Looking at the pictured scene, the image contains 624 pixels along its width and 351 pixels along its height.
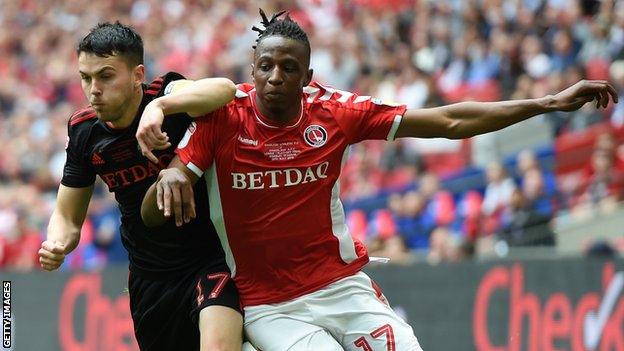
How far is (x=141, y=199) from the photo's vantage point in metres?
6.48

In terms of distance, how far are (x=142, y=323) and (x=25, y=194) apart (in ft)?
35.7

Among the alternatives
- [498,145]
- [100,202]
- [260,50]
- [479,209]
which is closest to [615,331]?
[479,209]

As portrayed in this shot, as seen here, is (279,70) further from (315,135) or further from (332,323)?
(332,323)

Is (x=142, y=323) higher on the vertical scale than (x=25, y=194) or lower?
lower

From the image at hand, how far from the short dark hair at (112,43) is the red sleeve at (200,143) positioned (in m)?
0.53

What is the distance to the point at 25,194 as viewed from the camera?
56.5 feet

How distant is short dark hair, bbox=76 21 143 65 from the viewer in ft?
20.4

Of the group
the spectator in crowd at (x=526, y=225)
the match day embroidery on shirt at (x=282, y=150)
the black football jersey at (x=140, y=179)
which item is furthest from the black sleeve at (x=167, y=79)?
the spectator in crowd at (x=526, y=225)

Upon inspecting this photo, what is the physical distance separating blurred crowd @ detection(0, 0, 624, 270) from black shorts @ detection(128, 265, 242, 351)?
6.03m

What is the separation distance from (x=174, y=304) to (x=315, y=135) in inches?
48.4

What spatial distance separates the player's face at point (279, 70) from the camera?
19.5 ft

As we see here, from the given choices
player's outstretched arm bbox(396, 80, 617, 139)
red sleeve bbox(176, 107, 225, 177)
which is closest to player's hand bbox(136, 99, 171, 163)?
red sleeve bbox(176, 107, 225, 177)

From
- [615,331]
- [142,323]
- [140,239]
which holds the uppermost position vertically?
[140,239]

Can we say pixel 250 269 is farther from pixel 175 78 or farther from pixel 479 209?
pixel 479 209
